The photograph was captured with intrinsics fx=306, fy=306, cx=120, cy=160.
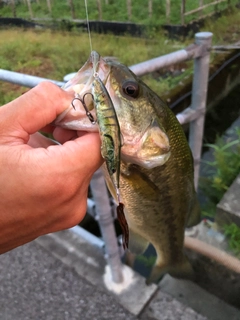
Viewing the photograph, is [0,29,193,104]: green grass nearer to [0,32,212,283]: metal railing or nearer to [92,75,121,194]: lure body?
[0,32,212,283]: metal railing

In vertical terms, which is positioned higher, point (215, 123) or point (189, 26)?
point (189, 26)

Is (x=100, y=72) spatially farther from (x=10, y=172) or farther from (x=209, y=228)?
(x=209, y=228)

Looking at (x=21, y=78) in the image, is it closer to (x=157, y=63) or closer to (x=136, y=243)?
(x=157, y=63)

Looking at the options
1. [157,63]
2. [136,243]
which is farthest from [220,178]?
[157,63]

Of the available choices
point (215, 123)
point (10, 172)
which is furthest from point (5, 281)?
point (215, 123)

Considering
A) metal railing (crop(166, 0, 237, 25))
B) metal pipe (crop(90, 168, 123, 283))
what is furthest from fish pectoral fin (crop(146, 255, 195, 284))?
metal railing (crop(166, 0, 237, 25))

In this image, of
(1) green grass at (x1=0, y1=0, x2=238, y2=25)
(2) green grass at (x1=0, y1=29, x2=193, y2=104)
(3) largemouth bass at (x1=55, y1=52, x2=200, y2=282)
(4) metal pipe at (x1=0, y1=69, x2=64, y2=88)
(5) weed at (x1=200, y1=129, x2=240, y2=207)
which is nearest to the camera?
(3) largemouth bass at (x1=55, y1=52, x2=200, y2=282)

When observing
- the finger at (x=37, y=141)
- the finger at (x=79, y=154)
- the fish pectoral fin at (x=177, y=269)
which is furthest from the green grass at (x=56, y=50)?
the fish pectoral fin at (x=177, y=269)
